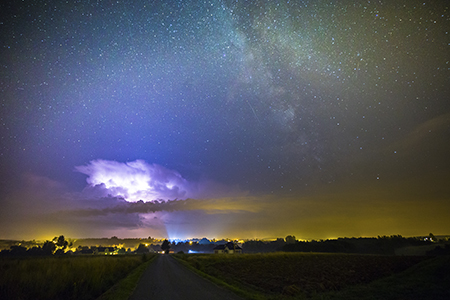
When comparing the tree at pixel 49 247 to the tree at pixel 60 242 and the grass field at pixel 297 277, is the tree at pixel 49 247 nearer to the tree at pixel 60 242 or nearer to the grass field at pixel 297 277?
the tree at pixel 60 242

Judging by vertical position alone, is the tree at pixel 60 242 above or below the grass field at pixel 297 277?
below

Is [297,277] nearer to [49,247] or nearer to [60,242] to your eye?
[49,247]

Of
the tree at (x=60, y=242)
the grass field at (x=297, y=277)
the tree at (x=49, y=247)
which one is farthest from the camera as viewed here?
the tree at (x=60, y=242)

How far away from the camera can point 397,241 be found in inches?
4178

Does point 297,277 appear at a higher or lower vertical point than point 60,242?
higher

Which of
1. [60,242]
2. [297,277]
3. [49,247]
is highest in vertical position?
[297,277]

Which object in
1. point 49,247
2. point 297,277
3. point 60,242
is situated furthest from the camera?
point 60,242

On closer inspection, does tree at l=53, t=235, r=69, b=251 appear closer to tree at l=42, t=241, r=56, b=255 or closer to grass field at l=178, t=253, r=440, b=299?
tree at l=42, t=241, r=56, b=255

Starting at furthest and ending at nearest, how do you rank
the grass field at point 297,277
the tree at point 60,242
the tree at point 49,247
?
the tree at point 60,242, the tree at point 49,247, the grass field at point 297,277

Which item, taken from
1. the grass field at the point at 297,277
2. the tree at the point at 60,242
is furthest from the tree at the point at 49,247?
the grass field at the point at 297,277

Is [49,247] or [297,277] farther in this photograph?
[49,247]

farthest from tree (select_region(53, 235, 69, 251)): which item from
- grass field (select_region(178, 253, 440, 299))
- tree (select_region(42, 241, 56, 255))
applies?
grass field (select_region(178, 253, 440, 299))

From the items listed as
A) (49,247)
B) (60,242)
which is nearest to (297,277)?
(49,247)

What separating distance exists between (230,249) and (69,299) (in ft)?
310
